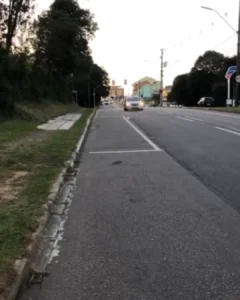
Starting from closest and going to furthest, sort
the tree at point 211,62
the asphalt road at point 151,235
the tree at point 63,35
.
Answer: the asphalt road at point 151,235 < the tree at point 63,35 < the tree at point 211,62

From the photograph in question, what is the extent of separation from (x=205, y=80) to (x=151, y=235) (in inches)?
3537

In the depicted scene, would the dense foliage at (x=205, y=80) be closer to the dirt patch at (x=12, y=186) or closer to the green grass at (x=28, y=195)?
the green grass at (x=28, y=195)

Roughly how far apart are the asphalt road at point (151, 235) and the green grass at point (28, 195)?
0.45m

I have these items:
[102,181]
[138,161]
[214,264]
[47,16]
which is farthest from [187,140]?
[47,16]

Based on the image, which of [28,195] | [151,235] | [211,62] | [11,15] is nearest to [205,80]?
[211,62]

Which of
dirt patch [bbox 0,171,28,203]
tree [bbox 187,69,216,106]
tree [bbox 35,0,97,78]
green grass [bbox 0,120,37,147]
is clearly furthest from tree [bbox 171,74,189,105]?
dirt patch [bbox 0,171,28,203]

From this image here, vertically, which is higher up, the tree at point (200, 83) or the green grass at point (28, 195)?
the tree at point (200, 83)

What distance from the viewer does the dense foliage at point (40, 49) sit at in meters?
25.3

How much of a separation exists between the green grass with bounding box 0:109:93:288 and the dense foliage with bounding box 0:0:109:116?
A: 36.7 feet

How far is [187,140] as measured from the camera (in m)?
16.6

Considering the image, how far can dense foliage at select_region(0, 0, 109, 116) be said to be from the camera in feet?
83.0

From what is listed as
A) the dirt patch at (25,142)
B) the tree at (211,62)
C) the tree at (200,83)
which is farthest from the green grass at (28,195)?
the tree at (211,62)

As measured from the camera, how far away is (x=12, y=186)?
328 inches

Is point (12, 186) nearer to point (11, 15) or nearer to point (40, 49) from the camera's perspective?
point (11, 15)
